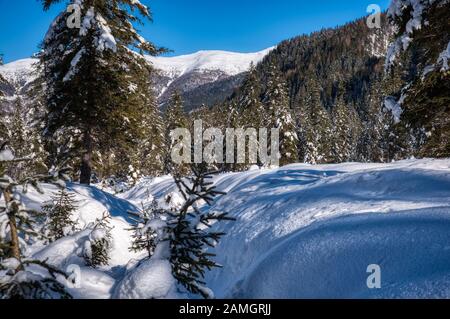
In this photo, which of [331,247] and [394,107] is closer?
[331,247]

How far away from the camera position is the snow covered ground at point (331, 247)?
3.23 metres

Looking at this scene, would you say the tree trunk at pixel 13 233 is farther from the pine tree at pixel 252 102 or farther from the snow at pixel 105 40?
the pine tree at pixel 252 102

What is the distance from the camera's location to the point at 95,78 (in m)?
13.6

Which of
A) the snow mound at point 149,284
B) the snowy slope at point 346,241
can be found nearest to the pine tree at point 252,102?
the snowy slope at point 346,241

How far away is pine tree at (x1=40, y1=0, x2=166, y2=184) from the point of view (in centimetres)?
1339

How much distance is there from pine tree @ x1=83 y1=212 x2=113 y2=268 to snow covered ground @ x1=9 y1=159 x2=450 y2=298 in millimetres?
170

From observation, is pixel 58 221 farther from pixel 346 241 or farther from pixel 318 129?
pixel 318 129

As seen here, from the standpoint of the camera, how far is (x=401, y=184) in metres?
6.65

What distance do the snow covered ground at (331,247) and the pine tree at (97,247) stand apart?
6.7 inches

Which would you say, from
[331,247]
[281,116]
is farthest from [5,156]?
[281,116]

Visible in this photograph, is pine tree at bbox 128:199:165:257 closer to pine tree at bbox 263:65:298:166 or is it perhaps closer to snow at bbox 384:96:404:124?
snow at bbox 384:96:404:124

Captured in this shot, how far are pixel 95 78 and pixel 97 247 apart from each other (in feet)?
32.0
